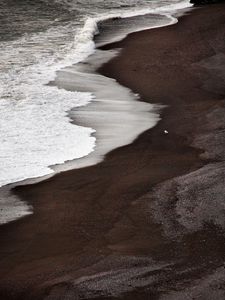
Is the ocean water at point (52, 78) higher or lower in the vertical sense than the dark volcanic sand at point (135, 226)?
lower

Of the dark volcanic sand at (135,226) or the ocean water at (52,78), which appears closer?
the dark volcanic sand at (135,226)

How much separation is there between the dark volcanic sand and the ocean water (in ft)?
1.55

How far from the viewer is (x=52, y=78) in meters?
14.3

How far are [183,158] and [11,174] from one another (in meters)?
2.19

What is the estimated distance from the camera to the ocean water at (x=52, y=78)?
9.20m

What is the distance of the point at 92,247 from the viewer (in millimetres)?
6137

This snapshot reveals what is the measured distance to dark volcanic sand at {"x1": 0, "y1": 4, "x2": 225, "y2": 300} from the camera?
17.8 ft

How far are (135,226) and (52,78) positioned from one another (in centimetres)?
821

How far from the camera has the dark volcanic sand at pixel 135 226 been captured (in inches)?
214

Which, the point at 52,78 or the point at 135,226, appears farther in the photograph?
the point at 52,78

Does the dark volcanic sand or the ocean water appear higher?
the dark volcanic sand

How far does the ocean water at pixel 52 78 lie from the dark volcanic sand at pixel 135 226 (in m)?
0.47

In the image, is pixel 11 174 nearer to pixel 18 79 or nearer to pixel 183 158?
pixel 183 158

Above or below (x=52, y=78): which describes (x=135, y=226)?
above
